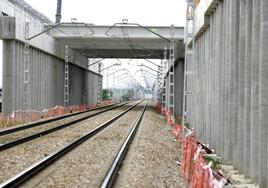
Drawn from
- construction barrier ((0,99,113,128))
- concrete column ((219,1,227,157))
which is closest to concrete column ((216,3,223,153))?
concrete column ((219,1,227,157))

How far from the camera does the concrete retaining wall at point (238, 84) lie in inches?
434

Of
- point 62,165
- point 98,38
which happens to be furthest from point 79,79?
point 62,165

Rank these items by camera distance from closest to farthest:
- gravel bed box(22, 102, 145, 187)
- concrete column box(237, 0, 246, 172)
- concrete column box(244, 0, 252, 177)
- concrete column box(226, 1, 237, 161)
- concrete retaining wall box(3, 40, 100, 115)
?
gravel bed box(22, 102, 145, 187) → concrete column box(244, 0, 252, 177) → concrete column box(237, 0, 246, 172) → concrete column box(226, 1, 237, 161) → concrete retaining wall box(3, 40, 100, 115)

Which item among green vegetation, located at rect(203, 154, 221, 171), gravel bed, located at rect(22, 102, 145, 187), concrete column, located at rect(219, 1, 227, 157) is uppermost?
concrete column, located at rect(219, 1, 227, 157)

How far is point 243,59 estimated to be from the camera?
13.7 meters

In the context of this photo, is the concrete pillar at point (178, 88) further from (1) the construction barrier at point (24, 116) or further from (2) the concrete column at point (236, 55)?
(2) the concrete column at point (236, 55)

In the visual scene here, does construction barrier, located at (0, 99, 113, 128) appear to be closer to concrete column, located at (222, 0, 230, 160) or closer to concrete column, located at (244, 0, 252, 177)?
concrete column, located at (222, 0, 230, 160)

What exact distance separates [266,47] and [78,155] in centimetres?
815

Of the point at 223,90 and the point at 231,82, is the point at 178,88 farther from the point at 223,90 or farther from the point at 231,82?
the point at 231,82

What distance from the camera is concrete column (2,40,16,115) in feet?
108

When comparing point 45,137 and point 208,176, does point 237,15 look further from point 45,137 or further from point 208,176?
point 45,137

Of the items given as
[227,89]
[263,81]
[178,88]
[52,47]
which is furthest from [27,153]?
[178,88]

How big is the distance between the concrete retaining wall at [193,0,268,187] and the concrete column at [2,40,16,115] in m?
15.5

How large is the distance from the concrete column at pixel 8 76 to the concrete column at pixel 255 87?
2358 cm
